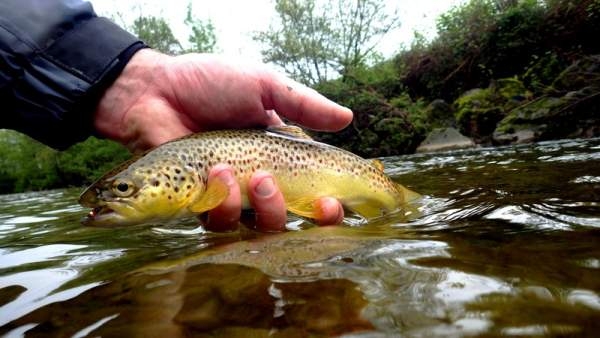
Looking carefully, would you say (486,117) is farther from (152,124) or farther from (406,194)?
(152,124)

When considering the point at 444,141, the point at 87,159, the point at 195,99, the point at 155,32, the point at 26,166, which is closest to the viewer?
the point at 195,99

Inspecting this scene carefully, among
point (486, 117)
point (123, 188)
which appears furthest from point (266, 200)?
point (486, 117)

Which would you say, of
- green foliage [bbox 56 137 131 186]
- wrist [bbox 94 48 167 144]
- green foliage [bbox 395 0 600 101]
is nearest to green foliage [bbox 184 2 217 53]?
green foliage [bbox 56 137 131 186]

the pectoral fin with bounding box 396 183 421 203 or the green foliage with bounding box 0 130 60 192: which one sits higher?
the green foliage with bounding box 0 130 60 192

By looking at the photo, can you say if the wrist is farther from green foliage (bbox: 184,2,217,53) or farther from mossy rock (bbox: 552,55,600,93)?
green foliage (bbox: 184,2,217,53)

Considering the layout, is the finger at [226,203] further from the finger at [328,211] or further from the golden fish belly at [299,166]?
the finger at [328,211]

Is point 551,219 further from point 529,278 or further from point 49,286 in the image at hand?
point 49,286
